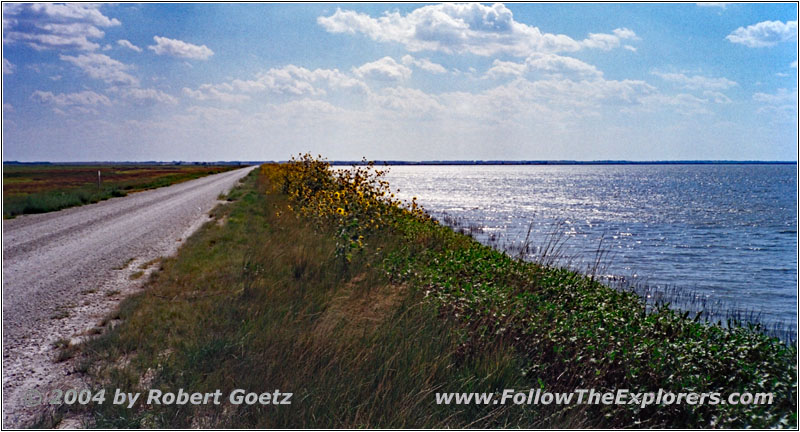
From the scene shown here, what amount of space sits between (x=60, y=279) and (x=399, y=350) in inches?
281

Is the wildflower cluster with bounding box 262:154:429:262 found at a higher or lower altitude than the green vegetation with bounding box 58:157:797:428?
higher

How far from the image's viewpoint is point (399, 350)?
16.2 feet

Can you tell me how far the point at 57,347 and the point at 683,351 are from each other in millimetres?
6469

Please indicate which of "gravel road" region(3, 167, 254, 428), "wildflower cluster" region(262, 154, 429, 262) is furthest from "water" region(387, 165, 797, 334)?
"gravel road" region(3, 167, 254, 428)

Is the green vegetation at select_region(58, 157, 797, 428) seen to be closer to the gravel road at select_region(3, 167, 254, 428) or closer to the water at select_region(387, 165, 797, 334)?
the gravel road at select_region(3, 167, 254, 428)

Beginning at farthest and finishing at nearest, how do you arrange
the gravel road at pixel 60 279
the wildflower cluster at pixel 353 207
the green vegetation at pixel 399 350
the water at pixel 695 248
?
the water at pixel 695 248
the wildflower cluster at pixel 353 207
the gravel road at pixel 60 279
the green vegetation at pixel 399 350

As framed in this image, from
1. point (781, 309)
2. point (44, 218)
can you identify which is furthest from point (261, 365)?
point (44, 218)

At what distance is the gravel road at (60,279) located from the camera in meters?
5.17

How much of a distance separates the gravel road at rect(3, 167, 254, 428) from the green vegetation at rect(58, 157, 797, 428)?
46 centimetres

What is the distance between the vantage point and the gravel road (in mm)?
5168

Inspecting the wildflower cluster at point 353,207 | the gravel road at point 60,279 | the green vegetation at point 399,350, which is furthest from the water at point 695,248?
the gravel road at point 60,279

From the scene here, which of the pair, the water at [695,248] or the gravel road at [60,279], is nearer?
the gravel road at [60,279]

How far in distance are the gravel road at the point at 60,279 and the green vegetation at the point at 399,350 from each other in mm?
464

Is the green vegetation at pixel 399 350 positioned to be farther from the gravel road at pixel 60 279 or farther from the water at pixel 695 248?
the water at pixel 695 248
